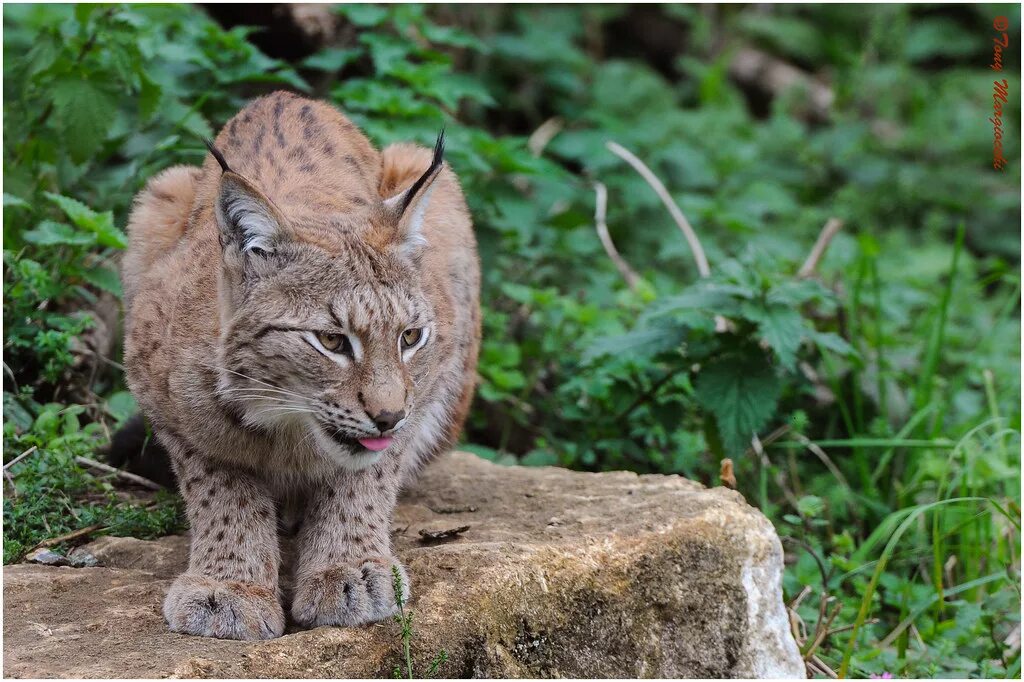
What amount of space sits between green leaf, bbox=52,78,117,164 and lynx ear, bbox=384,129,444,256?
2252mm

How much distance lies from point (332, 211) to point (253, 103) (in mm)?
1123

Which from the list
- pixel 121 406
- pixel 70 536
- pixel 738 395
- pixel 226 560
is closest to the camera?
pixel 226 560

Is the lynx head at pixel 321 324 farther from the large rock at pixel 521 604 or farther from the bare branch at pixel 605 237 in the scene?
the bare branch at pixel 605 237

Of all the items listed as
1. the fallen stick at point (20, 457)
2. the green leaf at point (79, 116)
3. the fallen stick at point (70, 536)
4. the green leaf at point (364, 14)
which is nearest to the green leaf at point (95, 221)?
the green leaf at point (79, 116)

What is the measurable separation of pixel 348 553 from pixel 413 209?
47.5 inches

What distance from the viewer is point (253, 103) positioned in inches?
199

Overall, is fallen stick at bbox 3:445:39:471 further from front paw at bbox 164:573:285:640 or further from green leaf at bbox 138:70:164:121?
green leaf at bbox 138:70:164:121

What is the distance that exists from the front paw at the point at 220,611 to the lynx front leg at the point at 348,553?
126mm

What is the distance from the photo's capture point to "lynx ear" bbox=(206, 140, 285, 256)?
3662 mm

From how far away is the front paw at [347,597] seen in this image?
3.59 meters

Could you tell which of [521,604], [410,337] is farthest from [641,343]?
[521,604]

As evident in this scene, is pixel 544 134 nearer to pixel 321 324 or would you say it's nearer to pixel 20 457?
pixel 20 457

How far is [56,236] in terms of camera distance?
5.06m
